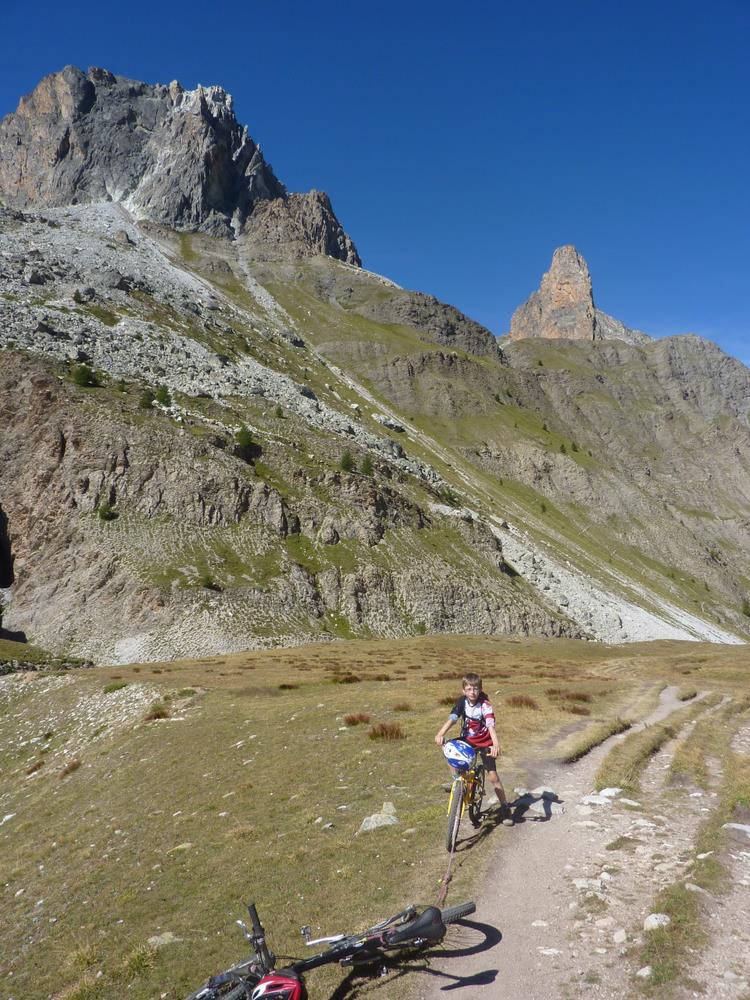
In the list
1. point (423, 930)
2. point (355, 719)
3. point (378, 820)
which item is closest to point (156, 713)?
point (355, 719)

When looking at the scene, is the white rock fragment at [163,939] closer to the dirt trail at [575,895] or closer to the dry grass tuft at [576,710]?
the dirt trail at [575,895]

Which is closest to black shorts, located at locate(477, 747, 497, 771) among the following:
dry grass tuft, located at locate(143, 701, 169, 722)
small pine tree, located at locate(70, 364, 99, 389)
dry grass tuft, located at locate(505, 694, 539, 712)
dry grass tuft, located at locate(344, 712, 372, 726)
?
dry grass tuft, located at locate(344, 712, 372, 726)

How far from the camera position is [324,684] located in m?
41.4

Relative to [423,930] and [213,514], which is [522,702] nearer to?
[423,930]

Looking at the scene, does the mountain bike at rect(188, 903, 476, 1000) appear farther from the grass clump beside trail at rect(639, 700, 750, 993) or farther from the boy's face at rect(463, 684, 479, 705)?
the boy's face at rect(463, 684, 479, 705)

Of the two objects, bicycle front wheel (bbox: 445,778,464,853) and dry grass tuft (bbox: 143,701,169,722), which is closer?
bicycle front wheel (bbox: 445,778,464,853)

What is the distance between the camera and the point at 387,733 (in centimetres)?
2169

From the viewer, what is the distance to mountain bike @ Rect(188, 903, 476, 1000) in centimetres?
641

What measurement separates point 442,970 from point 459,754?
13.6 feet

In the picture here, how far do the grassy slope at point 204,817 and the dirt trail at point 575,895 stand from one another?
0.96 m

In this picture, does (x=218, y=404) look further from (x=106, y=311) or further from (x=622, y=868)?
(x=622, y=868)

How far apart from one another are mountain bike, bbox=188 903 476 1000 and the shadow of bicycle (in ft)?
0.57

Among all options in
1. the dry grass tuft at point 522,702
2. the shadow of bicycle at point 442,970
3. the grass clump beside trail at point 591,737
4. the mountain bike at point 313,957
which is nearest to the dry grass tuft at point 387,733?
the grass clump beside trail at point 591,737

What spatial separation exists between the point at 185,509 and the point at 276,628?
22961 millimetres
